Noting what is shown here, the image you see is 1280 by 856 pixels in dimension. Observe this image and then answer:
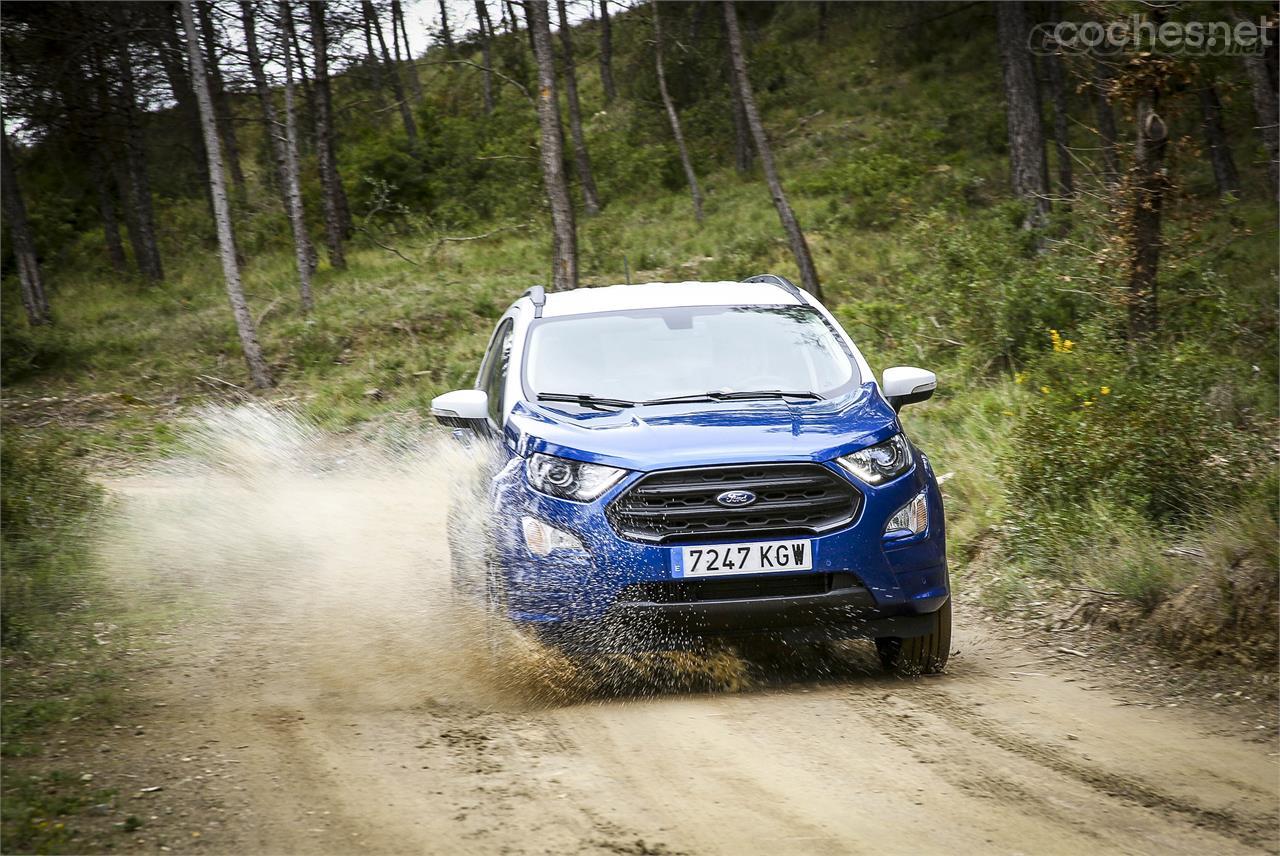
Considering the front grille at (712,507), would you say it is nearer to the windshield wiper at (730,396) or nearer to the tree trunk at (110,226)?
the windshield wiper at (730,396)

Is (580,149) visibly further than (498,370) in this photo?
Yes

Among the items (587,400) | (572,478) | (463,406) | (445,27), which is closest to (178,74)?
(445,27)

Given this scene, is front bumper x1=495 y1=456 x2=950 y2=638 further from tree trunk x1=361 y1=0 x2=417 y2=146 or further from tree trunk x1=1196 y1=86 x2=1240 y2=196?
tree trunk x1=361 y1=0 x2=417 y2=146

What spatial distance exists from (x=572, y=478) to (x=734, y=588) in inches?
32.3

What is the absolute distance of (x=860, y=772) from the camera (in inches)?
164

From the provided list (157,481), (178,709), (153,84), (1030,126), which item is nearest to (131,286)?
(153,84)

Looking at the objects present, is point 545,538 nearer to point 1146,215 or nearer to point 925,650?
point 925,650

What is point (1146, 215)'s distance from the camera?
959cm

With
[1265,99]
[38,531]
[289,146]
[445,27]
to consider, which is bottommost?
[38,531]

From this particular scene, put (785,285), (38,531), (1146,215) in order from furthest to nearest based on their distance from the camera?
(1146,215)
(38,531)
(785,285)

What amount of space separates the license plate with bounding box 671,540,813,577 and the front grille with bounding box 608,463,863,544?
0.05 m

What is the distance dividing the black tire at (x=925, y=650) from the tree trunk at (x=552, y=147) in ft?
44.7

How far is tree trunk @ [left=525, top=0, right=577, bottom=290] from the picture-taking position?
18109 millimetres

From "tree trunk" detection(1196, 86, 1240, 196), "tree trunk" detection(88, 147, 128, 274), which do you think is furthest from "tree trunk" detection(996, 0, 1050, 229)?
"tree trunk" detection(88, 147, 128, 274)
